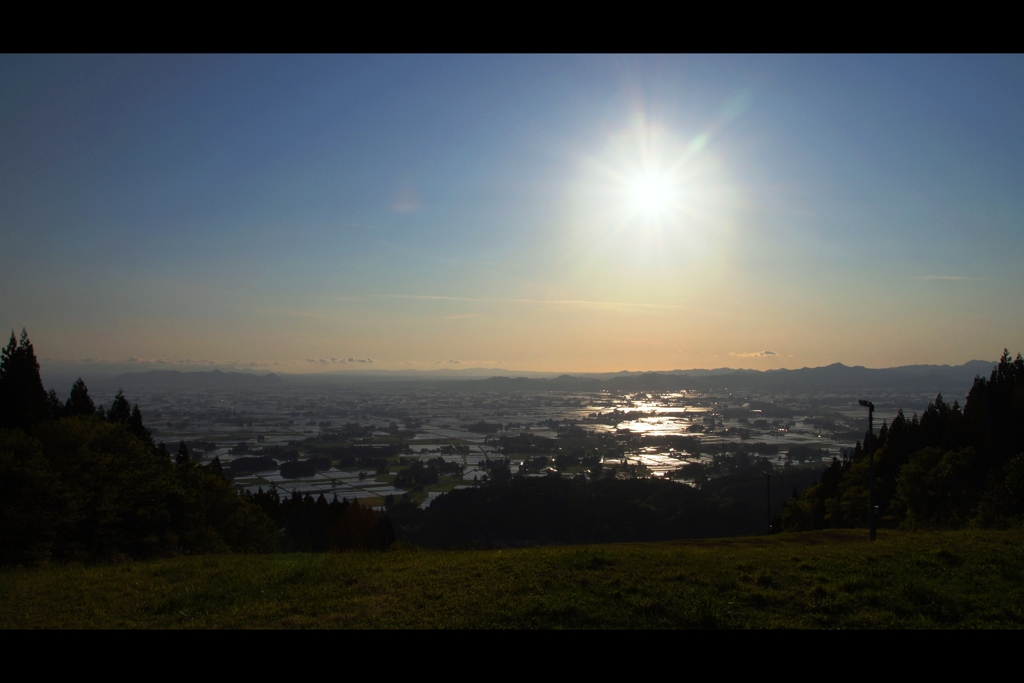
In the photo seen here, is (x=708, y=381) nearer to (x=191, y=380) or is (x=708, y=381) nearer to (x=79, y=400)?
(x=191, y=380)

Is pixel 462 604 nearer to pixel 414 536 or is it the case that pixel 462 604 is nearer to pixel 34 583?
pixel 34 583

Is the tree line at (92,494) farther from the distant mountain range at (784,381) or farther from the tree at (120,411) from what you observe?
the distant mountain range at (784,381)

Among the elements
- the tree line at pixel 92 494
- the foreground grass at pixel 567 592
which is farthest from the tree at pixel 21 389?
the foreground grass at pixel 567 592

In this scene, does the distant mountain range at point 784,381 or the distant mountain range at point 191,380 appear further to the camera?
the distant mountain range at point 784,381

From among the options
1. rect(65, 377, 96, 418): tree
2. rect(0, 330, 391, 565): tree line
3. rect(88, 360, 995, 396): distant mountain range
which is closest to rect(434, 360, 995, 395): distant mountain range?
rect(88, 360, 995, 396): distant mountain range

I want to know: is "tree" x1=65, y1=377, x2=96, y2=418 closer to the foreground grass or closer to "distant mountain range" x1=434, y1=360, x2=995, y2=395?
the foreground grass

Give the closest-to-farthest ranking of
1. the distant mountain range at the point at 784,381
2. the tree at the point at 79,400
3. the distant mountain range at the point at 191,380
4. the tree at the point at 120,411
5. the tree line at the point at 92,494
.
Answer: the tree line at the point at 92,494 < the tree at the point at 79,400 < the tree at the point at 120,411 < the distant mountain range at the point at 191,380 < the distant mountain range at the point at 784,381
